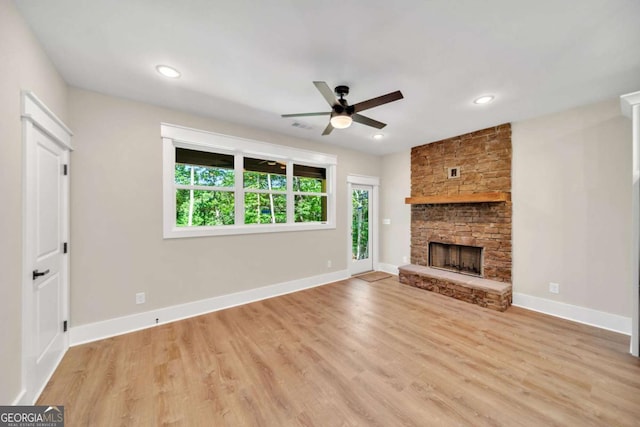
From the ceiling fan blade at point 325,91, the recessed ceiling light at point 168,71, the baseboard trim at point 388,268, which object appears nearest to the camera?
the ceiling fan blade at point 325,91

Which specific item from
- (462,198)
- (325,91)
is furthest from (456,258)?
(325,91)

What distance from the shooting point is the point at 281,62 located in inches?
85.9

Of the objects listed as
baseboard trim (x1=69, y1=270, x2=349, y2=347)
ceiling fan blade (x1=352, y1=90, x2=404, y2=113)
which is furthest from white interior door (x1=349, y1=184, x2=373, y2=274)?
ceiling fan blade (x1=352, y1=90, x2=404, y2=113)

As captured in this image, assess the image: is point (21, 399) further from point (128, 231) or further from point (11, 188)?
point (128, 231)

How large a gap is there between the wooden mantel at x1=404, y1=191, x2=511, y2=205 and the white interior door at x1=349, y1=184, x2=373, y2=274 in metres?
1.00

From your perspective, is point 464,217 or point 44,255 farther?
point 464,217

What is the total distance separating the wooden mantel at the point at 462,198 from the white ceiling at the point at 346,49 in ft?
4.08

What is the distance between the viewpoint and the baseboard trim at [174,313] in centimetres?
264

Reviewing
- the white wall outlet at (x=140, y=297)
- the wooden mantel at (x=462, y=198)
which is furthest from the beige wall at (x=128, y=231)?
the wooden mantel at (x=462, y=198)

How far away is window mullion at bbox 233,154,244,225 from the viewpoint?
3.76 metres

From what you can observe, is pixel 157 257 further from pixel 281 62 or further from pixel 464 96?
pixel 464 96

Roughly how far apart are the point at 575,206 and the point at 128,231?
5.66 meters

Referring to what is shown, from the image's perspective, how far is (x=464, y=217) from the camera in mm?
4281

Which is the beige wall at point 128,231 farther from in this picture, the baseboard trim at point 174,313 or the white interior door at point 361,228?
the white interior door at point 361,228
